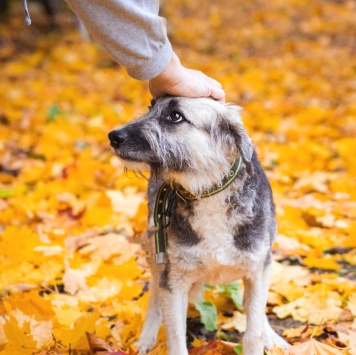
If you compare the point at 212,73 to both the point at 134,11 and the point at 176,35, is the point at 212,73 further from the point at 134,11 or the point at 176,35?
the point at 134,11

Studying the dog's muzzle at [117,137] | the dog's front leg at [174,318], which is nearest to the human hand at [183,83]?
the dog's muzzle at [117,137]

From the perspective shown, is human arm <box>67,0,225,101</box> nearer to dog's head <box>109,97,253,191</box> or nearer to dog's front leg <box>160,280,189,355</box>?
dog's head <box>109,97,253,191</box>

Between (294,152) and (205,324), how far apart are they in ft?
11.5

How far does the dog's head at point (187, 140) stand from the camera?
9.82ft

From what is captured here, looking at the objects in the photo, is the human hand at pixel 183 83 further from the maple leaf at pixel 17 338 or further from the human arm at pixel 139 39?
the maple leaf at pixel 17 338

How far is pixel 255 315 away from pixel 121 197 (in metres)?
2.56

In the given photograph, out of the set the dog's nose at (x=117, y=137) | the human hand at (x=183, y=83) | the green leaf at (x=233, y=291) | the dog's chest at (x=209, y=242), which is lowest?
the green leaf at (x=233, y=291)

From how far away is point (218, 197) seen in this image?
123 inches

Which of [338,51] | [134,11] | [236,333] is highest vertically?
[338,51]

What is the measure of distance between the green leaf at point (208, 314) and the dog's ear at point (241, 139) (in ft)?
4.11

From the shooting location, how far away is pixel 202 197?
10.2ft

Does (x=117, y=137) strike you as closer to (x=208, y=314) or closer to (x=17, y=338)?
(x=17, y=338)

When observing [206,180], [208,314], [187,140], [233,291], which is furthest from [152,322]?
[187,140]

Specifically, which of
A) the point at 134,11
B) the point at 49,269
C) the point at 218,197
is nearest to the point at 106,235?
the point at 49,269
